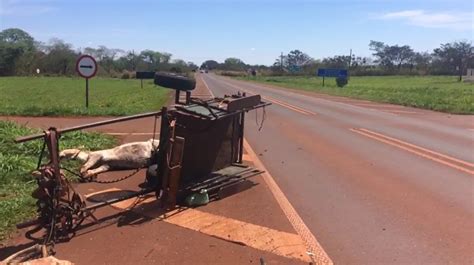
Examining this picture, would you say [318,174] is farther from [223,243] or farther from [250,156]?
[223,243]

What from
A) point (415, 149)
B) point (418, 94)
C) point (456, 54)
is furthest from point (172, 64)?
point (415, 149)

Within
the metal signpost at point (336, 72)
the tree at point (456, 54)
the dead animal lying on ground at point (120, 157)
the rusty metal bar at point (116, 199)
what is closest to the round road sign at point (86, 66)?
the dead animal lying on ground at point (120, 157)

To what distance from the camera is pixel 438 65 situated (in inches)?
4894

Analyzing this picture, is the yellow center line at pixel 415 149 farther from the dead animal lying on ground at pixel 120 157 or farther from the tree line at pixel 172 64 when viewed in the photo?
the tree line at pixel 172 64

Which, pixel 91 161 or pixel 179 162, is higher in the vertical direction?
pixel 179 162

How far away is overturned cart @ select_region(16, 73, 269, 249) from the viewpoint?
207 inches

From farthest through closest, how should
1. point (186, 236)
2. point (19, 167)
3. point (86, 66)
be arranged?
point (86, 66) < point (19, 167) < point (186, 236)

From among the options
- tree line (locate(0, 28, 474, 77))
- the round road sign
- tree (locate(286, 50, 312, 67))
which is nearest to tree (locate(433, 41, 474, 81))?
tree line (locate(0, 28, 474, 77))

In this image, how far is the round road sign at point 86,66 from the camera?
17.7 metres

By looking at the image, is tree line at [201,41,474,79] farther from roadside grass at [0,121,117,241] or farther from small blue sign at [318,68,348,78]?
roadside grass at [0,121,117,241]

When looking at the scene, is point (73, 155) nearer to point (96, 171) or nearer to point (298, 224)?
point (96, 171)

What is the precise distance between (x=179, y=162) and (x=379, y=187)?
3.09 metres

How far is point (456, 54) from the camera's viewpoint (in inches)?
4870

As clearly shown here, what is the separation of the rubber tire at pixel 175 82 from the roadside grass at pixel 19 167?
2.10 metres
